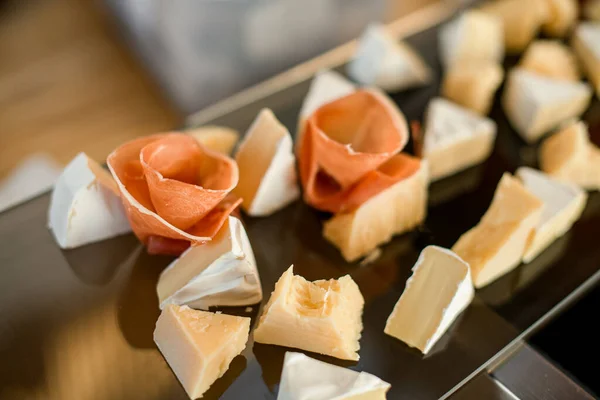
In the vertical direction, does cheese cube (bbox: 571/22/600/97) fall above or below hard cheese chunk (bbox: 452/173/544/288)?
below

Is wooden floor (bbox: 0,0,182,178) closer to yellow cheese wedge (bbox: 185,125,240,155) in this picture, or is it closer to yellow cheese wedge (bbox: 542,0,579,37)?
yellow cheese wedge (bbox: 185,125,240,155)

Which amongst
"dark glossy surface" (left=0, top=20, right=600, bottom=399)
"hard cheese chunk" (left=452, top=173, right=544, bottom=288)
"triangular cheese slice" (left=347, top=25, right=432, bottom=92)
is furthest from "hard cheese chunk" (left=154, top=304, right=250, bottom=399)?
"triangular cheese slice" (left=347, top=25, right=432, bottom=92)

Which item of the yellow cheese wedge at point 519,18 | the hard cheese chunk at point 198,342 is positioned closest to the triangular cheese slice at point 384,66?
the yellow cheese wedge at point 519,18

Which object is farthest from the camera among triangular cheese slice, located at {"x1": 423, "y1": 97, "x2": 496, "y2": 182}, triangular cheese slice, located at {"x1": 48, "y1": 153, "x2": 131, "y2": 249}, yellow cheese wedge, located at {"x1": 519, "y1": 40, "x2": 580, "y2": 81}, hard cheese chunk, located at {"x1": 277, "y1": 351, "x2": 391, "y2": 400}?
yellow cheese wedge, located at {"x1": 519, "y1": 40, "x2": 580, "y2": 81}

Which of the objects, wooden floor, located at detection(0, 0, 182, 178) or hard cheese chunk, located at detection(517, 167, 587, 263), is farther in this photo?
wooden floor, located at detection(0, 0, 182, 178)

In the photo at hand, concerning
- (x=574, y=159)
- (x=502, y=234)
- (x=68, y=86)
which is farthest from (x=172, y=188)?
(x=68, y=86)

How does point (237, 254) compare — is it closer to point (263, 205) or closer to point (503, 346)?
point (263, 205)

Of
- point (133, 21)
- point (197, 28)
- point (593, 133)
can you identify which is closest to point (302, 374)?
point (593, 133)
